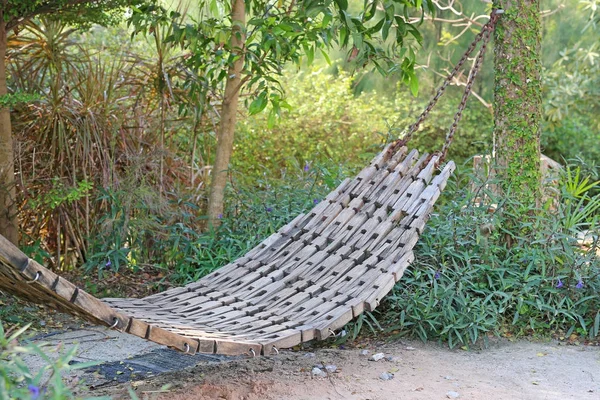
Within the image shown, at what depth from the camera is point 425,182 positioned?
13.3 feet

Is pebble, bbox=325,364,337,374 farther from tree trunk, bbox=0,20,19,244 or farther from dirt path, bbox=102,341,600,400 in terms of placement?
tree trunk, bbox=0,20,19,244

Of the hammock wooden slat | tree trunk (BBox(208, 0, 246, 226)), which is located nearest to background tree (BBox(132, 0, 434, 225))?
tree trunk (BBox(208, 0, 246, 226))

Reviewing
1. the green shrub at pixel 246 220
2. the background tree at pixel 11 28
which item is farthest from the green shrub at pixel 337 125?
the background tree at pixel 11 28

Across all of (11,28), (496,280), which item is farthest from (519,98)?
(11,28)

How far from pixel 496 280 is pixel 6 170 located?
2.94 m

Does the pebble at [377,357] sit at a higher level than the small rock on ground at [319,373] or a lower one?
Answer: higher

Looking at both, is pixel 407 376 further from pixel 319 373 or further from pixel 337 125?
pixel 337 125

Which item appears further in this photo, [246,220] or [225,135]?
[225,135]

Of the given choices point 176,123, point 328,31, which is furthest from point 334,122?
point 328,31

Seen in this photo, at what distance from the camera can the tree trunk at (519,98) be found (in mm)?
4215

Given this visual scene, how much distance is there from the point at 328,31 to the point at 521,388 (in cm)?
210

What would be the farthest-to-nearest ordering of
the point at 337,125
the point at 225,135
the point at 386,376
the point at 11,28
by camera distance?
1. the point at 337,125
2. the point at 225,135
3. the point at 11,28
4. the point at 386,376

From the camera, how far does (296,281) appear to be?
379cm

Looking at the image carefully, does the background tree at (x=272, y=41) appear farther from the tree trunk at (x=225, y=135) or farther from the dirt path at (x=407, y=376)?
the dirt path at (x=407, y=376)
